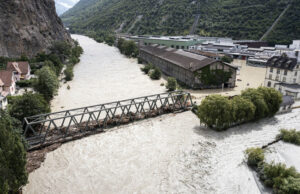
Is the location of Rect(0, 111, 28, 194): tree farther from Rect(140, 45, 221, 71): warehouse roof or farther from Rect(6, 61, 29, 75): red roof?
Rect(6, 61, 29, 75): red roof

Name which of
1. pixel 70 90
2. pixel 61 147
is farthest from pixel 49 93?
pixel 61 147

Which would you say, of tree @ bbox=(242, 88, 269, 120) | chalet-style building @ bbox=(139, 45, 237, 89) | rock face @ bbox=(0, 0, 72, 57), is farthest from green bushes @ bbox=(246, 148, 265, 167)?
rock face @ bbox=(0, 0, 72, 57)

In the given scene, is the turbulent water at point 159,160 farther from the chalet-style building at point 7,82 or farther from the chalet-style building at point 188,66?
the chalet-style building at point 7,82

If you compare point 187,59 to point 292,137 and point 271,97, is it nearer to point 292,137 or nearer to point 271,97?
point 271,97

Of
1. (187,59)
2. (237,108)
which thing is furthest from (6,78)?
(237,108)

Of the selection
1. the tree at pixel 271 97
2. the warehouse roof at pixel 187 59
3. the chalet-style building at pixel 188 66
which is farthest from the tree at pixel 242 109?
the warehouse roof at pixel 187 59
